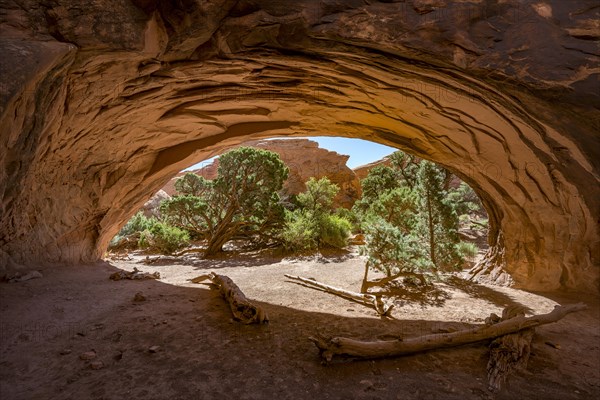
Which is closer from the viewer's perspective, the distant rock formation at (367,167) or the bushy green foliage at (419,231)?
the bushy green foliage at (419,231)

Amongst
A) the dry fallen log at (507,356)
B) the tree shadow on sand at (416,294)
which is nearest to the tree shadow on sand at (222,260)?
the tree shadow on sand at (416,294)

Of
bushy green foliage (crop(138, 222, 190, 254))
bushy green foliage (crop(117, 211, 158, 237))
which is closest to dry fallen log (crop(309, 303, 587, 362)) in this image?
bushy green foliage (crop(138, 222, 190, 254))

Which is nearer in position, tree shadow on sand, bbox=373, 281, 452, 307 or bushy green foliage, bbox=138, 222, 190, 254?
tree shadow on sand, bbox=373, 281, 452, 307

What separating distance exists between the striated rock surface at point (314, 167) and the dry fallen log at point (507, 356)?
2362 centimetres

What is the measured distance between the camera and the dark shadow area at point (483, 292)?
19.4 ft

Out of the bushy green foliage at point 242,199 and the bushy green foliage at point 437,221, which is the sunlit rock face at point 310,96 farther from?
the bushy green foliage at point 242,199

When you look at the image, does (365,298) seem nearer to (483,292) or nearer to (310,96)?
(483,292)

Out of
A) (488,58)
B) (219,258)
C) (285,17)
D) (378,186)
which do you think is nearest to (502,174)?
(488,58)

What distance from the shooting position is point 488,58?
354 centimetres

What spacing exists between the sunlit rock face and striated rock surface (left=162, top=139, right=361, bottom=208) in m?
20.9

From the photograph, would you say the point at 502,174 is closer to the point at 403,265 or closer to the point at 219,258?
the point at 403,265

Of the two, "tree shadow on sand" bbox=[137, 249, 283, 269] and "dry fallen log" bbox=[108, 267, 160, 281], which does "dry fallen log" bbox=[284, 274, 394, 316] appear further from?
"tree shadow on sand" bbox=[137, 249, 283, 269]

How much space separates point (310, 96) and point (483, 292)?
656cm

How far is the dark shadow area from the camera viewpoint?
5.90 meters
